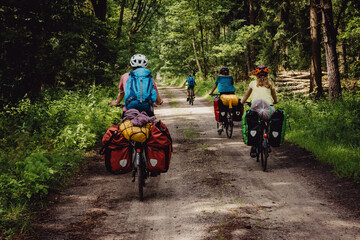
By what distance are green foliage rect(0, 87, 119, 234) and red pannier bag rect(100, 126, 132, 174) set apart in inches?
44.6

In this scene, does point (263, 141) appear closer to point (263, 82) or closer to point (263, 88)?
point (263, 88)

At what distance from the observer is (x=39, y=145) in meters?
8.64

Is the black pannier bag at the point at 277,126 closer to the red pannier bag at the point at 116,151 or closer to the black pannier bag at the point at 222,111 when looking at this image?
the red pannier bag at the point at 116,151

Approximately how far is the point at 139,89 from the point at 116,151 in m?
1.16

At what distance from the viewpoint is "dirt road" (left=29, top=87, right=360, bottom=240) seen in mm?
4371

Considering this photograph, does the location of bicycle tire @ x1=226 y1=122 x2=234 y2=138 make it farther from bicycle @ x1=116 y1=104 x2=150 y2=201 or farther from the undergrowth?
bicycle @ x1=116 y1=104 x2=150 y2=201

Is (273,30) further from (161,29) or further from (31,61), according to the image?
(161,29)

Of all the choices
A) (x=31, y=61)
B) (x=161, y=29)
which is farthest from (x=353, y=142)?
(x=161, y=29)

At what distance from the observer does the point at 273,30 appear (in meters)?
19.8

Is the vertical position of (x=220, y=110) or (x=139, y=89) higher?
(x=139, y=89)

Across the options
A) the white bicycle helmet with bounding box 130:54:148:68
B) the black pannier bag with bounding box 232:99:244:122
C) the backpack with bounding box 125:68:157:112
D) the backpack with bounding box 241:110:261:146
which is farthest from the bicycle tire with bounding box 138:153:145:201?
the black pannier bag with bounding box 232:99:244:122

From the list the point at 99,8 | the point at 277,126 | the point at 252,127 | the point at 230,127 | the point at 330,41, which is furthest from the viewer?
the point at 99,8

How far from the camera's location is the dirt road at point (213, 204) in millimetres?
4371

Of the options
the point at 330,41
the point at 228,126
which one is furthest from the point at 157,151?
the point at 330,41
